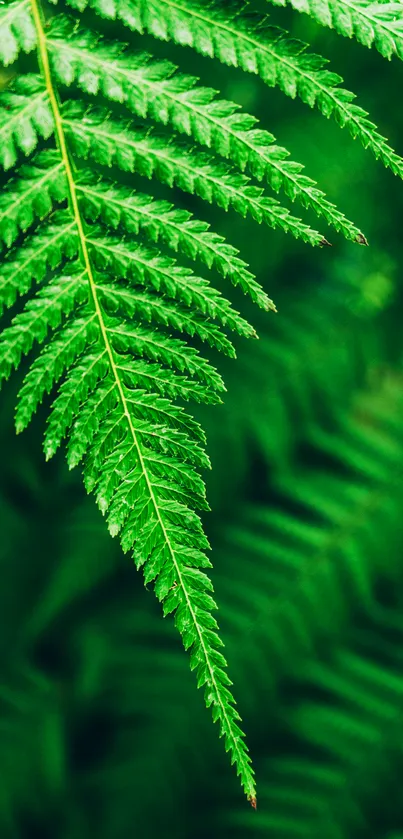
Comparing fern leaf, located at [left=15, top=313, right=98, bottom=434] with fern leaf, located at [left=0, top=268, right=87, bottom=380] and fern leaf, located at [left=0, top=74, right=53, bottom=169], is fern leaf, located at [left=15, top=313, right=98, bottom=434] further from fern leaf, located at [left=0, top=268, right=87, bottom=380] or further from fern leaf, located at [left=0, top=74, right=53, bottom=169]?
fern leaf, located at [left=0, top=74, right=53, bottom=169]

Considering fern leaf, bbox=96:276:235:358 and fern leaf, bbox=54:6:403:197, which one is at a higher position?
fern leaf, bbox=54:6:403:197

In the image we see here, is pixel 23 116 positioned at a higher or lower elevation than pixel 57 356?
higher

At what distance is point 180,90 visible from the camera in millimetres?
794

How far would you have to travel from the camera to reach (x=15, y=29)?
2.57ft

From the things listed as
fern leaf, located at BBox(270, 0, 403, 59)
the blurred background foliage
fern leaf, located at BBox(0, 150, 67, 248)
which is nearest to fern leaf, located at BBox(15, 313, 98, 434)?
fern leaf, located at BBox(0, 150, 67, 248)

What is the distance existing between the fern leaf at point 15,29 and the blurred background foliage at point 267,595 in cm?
166

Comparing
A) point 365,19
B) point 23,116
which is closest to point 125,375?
point 23,116

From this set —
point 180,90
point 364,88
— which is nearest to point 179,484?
point 180,90

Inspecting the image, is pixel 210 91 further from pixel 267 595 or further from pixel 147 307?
pixel 267 595

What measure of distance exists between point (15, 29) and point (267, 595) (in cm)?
214

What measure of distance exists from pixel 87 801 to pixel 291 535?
1270 millimetres

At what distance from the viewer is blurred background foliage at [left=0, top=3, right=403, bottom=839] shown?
2465mm

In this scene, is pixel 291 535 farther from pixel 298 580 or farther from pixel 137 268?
pixel 137 268

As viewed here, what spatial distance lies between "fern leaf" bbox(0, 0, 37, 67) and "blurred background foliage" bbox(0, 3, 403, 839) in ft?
5.45
